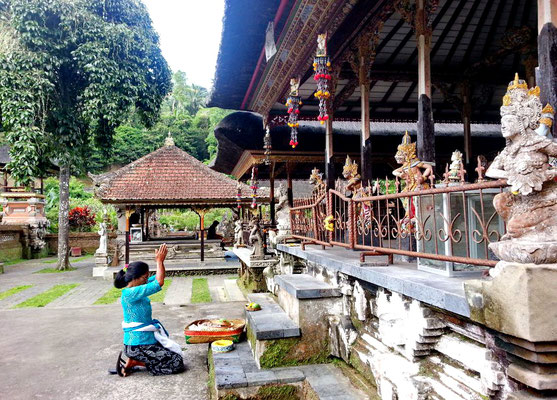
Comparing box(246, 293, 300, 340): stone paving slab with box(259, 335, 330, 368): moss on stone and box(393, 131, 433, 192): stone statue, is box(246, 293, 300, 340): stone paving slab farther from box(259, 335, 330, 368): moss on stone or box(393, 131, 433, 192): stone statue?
box(393, 131, 433, 192): stone statue

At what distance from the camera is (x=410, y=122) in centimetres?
1369

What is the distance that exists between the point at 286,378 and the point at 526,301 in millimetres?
2815

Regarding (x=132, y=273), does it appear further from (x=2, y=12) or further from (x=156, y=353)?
(x=2, y=12)

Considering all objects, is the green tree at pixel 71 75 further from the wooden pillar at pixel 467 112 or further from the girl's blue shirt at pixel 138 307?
the wooden pillar at pixel 467 112

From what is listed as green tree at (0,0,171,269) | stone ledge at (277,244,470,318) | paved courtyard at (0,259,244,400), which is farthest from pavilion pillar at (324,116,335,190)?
green tree at (0,0,171,269)

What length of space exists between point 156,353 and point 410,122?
11.2m

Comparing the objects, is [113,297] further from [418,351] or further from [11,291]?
[418,351]

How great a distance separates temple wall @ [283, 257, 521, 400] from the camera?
8.41 feet

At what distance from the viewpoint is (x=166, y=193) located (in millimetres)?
16359

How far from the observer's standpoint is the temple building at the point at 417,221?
87.7 inches

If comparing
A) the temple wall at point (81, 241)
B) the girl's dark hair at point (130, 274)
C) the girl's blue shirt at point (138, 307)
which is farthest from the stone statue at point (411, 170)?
the temple wall at point (81, 241)

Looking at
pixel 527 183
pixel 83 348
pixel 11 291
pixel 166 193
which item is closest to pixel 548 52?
pixel 527 183

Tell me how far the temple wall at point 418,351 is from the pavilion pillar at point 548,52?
1944 millimetres

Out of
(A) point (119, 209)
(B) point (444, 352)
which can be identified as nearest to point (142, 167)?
(A) point (119, 209)
